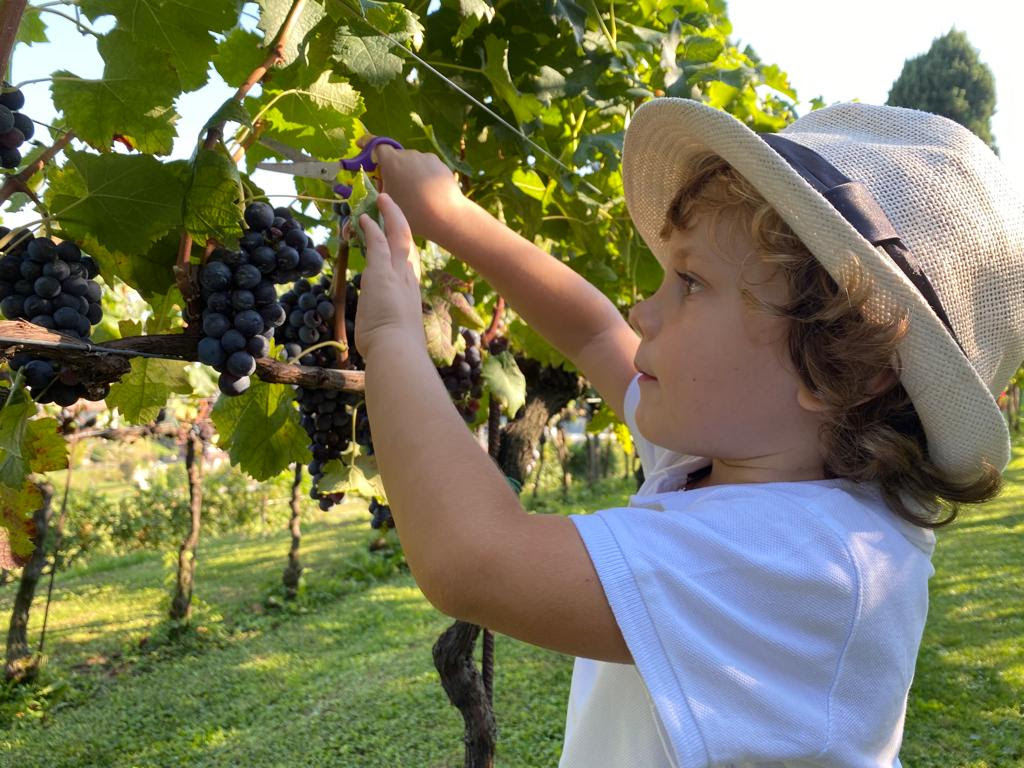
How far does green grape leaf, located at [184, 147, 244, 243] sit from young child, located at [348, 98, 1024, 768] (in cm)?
25

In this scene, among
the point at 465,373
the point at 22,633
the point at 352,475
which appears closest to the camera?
the point at 352,475

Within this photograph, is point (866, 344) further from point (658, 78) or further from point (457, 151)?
point (658, 78)

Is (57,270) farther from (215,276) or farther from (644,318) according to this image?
(644,318)

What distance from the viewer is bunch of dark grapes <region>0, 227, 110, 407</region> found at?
128 cm

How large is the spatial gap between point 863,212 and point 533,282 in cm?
78

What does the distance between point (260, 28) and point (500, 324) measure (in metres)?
1.40

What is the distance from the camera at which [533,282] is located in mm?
1726

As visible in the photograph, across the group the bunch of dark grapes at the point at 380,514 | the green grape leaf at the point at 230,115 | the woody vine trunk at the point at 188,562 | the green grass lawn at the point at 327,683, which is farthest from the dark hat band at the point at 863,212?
the woody vine trunk at the point at 188,562

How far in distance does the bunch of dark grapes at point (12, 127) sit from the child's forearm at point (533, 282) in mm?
712

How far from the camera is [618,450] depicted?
23469 millimetres

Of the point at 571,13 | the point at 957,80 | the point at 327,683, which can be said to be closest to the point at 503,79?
the point at 571,13

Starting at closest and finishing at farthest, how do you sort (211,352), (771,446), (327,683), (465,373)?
(771,446)
(211,352)
(465,373)
(327,683)

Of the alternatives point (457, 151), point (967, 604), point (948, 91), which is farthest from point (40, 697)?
point (948, 91)

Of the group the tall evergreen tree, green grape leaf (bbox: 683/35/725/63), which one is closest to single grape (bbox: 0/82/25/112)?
green grape leaf (bbox: 683/35/725/63)
